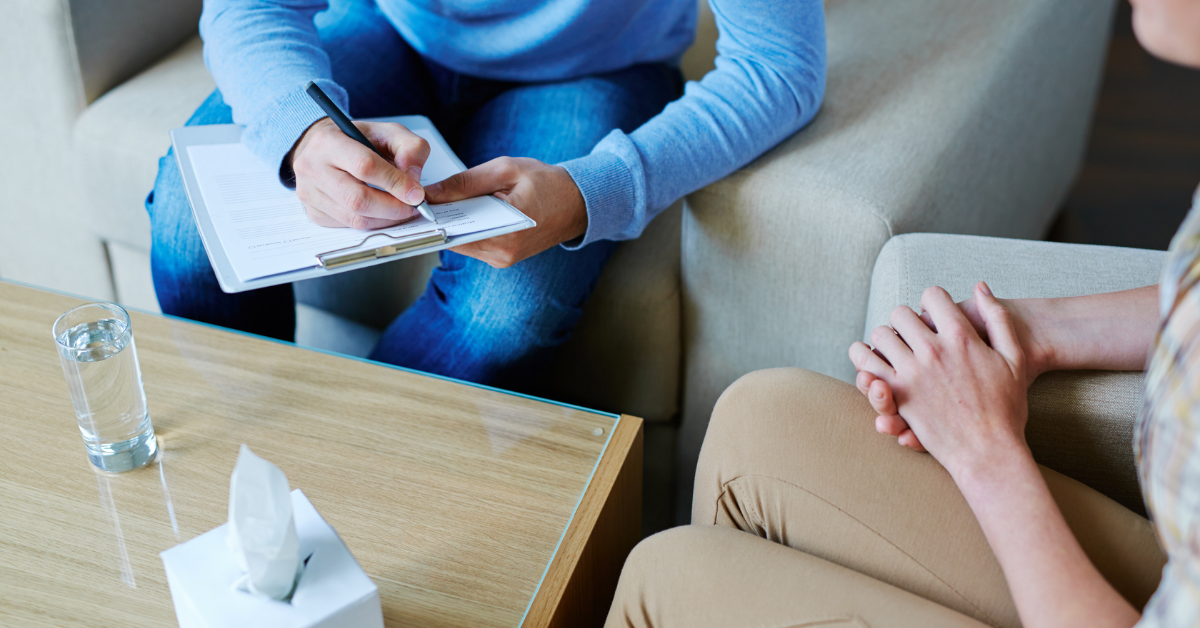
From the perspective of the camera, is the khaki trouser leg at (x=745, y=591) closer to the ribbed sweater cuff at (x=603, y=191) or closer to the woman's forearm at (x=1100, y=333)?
the woman's forearm at (x=1100, y=333)

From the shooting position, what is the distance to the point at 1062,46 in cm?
140

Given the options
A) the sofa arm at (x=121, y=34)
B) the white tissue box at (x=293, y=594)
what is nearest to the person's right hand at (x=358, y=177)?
the white tissue box at (x=293, y=594)

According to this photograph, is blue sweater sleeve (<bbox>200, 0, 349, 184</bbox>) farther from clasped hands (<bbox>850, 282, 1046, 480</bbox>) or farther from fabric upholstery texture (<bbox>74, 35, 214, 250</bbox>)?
clasped hands (<bbox>850, 282, 1046, 480</bbox>)

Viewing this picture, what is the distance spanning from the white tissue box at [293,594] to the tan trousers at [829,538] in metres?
0.19

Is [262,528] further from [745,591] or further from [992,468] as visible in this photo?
[992,468]

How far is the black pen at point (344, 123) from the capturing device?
2.62ft

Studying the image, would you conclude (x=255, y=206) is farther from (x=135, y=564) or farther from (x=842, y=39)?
(x=842, y=39)

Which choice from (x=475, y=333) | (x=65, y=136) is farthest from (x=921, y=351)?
(x=65, y=136)

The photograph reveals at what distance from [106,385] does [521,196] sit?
1.27ft

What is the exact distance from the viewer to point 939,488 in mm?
639

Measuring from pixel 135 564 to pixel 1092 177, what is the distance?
2144 millimetres

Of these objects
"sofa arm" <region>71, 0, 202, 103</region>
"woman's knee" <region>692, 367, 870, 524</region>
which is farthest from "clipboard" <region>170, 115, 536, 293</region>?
"sofa arm" <region>71, 0, 202, 103</region>

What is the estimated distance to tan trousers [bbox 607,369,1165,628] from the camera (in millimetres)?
582

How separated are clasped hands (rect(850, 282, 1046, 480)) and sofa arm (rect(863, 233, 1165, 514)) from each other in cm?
4
